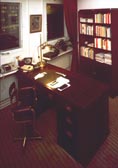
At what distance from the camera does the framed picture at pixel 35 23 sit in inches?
172

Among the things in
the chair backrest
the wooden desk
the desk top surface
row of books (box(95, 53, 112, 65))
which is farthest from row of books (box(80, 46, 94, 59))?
the chair backrest

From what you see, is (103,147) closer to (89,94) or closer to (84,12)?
(89,94)

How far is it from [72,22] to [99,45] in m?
1.07

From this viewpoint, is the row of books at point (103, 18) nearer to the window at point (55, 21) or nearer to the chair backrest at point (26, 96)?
the window at point (55, 21)

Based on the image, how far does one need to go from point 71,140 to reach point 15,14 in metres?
2.72

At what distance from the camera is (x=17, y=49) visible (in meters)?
4.23

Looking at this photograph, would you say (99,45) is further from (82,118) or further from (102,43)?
(82,118)

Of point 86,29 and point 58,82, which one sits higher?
point 86,29

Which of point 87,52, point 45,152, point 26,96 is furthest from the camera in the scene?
point 87,52

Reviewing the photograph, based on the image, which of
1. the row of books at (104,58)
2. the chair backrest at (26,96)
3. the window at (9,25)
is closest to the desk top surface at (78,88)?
the chair backrest at (26,96)

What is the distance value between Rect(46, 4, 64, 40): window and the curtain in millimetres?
212

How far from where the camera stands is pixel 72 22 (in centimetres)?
524

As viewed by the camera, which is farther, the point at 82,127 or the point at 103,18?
the point at 103,18

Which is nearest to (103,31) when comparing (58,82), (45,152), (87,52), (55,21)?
(87,52)
